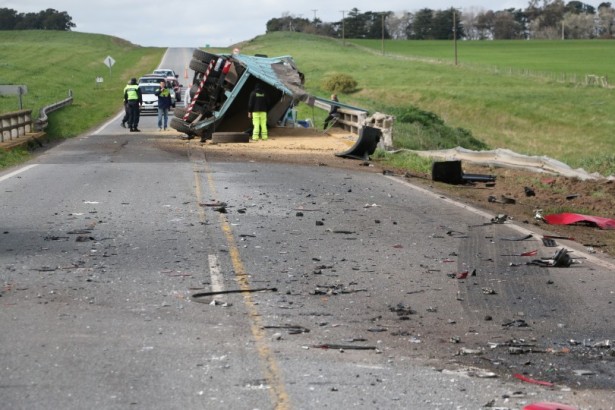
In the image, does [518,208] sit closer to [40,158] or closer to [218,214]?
[218,214]

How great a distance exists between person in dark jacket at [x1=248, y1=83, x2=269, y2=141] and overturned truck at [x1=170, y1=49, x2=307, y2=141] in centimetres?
41

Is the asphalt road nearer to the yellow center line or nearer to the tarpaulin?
the yellow center line

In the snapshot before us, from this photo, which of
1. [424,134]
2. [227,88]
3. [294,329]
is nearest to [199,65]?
[227,88]

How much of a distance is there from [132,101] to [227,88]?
6346 millimetres

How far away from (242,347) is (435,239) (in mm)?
5917

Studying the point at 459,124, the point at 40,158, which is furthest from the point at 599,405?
the point at 459,124

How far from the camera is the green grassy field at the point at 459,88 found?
168 ft

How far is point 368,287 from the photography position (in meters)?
10.3

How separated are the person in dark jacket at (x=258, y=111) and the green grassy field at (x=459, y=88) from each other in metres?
4.03

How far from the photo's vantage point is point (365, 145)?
26.2 m

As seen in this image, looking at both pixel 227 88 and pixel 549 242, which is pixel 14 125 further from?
pixel 549 242

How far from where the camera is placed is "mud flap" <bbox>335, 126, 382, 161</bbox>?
1022 inches

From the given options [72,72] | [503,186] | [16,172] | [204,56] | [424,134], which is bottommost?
[424,134]

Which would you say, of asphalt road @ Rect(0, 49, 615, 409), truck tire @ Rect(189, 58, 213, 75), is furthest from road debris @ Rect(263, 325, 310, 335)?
truck tire @ Rect(189, 58, 213, 75)
